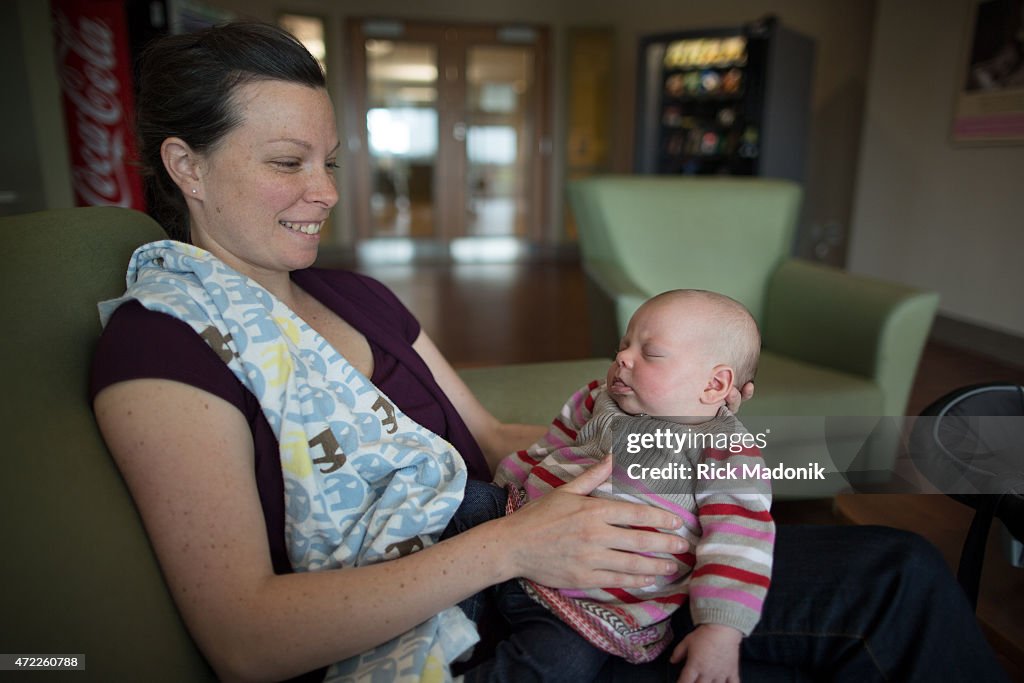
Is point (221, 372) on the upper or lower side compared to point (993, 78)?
lower

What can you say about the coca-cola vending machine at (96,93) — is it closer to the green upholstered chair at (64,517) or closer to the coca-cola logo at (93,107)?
the coca-cola logo at (93,107)

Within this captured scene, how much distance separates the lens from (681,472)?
3.01ft

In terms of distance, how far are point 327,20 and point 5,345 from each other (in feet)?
24.5

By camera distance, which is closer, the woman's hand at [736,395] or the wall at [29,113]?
the woman's hand at [736,395]

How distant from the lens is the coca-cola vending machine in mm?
3387

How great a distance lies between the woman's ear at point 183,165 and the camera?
0.98 metres

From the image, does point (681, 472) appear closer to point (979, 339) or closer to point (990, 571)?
point (990, 571)

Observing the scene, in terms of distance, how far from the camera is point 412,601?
2.67ft

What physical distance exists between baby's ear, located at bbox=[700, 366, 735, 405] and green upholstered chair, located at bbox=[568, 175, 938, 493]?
0.96 m

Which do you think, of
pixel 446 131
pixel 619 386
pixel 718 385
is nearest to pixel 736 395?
pixel 718 385

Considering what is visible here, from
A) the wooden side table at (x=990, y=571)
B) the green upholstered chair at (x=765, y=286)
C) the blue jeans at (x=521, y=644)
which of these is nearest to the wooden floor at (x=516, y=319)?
the green upholstered chair at (x=765, y=286)

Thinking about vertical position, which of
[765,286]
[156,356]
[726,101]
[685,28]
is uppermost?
[685,28]

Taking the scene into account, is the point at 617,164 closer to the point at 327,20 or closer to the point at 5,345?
the point at 327,20

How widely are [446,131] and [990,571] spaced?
765 cm
